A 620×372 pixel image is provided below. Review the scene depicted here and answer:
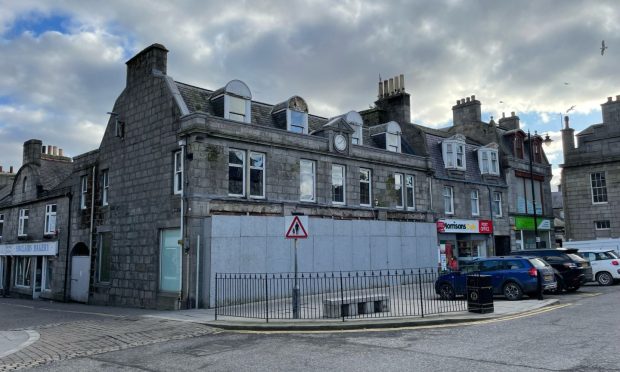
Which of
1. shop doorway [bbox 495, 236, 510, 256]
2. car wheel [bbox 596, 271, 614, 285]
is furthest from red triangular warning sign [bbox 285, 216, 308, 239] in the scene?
shop doorway [bbox 495, 236, 510, 256]

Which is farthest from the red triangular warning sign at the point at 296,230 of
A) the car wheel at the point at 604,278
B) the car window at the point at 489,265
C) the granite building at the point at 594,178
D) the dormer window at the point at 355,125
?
the granite building at the point at 594,178

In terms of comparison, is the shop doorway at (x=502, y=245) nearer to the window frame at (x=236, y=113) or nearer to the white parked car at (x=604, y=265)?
the white parked car at (x=604, y=265)

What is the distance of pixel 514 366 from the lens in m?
7.90

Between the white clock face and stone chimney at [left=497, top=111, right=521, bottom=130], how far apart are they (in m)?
19.8

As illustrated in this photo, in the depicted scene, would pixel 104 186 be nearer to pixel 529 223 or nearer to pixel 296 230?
pixel 296 230

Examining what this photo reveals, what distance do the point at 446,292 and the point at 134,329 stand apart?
11.4 m

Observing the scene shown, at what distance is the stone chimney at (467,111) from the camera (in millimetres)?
37250

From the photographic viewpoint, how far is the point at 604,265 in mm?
23297

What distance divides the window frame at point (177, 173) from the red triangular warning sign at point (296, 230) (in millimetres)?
7490

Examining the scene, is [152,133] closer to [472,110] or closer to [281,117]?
[281,117]

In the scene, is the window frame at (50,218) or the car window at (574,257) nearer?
the car window at (574,257)

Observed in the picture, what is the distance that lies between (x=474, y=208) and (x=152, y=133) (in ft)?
71.7

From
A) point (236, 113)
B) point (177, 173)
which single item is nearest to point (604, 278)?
point (236, 113)

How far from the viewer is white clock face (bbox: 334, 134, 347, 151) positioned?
80.0ft
